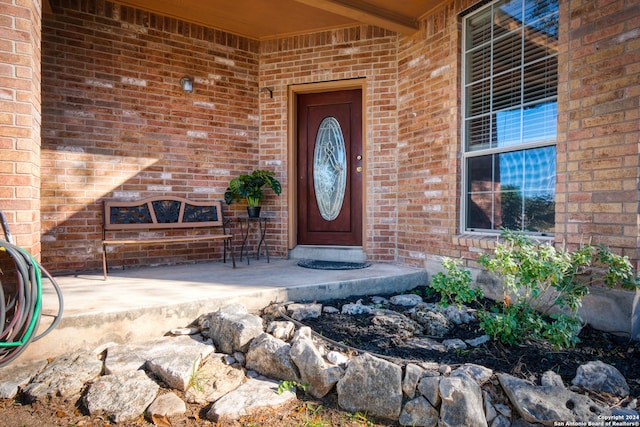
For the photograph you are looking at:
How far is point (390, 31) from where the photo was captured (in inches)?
196

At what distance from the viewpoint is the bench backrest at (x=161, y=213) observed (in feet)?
14.5

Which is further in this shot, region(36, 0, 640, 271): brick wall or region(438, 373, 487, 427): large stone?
region(36, 0, 640, 271): brick wall

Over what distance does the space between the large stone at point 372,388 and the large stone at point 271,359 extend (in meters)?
0.31

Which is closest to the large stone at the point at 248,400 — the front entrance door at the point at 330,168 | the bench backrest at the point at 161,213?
the bench backrest at the point at 161,213

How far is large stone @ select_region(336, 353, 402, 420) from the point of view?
7.11 ft

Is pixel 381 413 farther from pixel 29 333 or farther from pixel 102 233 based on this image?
pixel 102 233

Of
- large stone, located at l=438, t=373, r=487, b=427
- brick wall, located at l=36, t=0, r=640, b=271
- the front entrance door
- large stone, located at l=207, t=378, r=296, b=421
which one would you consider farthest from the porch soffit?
large stone, located at l=438, t=373, r=487, b=427

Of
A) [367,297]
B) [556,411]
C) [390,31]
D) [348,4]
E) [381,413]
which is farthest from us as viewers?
[390,31]

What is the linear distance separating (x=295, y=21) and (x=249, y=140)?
1.55 meters

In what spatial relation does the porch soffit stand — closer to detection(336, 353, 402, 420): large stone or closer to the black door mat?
the black door mat

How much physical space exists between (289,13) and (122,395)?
13.8 feet

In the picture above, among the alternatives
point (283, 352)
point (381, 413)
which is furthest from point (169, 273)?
point (381, 413)

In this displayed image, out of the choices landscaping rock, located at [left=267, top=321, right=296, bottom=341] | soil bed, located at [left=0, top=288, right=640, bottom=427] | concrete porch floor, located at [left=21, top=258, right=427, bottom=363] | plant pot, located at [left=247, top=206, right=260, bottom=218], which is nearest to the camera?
soil bed, located at [left=0, top=288, right=640, bottom=427]

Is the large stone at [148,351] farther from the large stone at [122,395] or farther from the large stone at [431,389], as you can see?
the large stone at [431,389]
